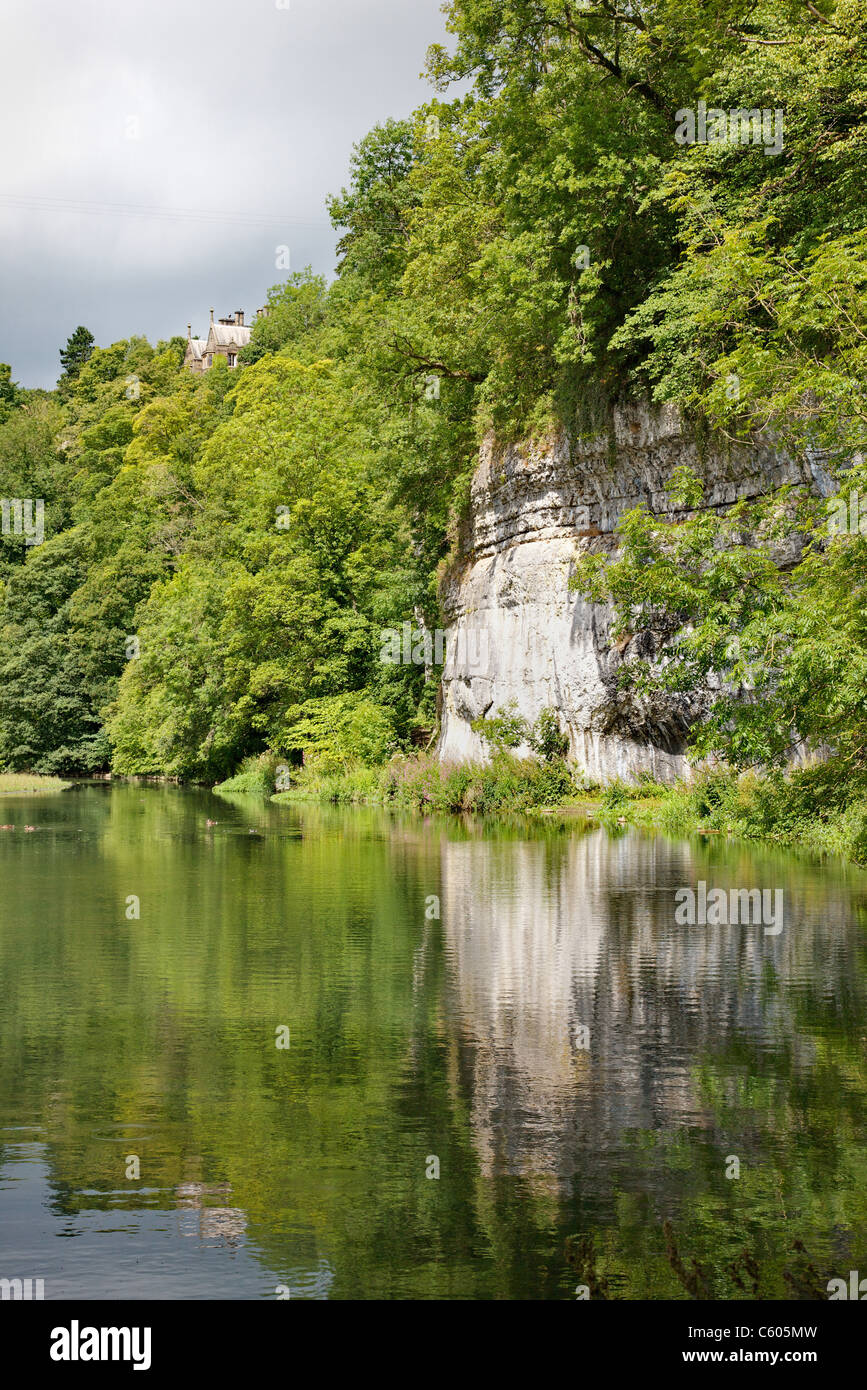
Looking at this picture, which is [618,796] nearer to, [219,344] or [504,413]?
[504,413]

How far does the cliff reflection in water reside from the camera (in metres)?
8.00

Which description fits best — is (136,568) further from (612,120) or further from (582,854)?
(582,854)

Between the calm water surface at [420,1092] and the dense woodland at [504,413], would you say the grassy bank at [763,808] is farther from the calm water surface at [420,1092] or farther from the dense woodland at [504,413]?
the calm water surface at [420,1092]

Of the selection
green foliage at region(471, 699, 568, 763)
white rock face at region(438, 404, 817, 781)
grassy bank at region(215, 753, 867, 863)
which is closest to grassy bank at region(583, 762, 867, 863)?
grassy bank at region(215, 753, 867, 863)

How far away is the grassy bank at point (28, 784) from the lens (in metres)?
59.4

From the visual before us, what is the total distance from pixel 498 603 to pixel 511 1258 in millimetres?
34318

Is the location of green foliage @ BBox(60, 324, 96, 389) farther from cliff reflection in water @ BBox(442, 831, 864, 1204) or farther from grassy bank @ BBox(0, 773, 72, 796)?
cliff reflection in water @ BBox(442, 831, 864, 1204)

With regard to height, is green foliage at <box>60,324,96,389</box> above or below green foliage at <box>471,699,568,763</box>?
above

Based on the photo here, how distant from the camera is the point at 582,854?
24.3 metres

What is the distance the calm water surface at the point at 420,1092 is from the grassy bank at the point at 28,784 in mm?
42914

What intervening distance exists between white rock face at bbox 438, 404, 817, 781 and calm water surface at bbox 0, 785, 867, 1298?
16.1 metres

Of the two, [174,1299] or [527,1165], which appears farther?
[527,1165]

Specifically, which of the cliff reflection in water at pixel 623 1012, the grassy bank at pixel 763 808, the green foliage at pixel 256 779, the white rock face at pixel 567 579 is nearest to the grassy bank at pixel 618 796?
the grassy bank at pixel 763 808

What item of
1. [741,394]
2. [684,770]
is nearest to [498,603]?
[684,770]
